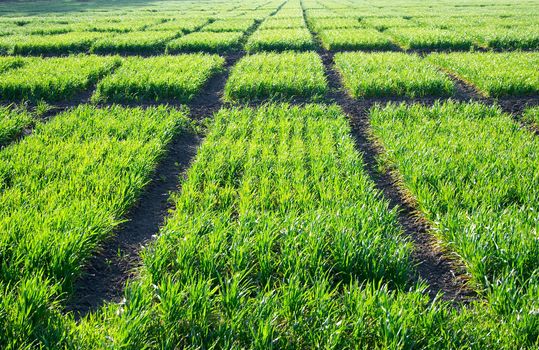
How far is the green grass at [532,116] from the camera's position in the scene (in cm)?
703

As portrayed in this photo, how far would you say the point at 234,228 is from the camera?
386 centimetres

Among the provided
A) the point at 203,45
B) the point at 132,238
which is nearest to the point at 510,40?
the point at 203,45

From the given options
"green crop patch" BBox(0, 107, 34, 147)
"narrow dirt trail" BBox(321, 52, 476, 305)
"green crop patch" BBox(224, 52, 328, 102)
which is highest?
"green crop patch" BBox(224, 52, 328, 102)

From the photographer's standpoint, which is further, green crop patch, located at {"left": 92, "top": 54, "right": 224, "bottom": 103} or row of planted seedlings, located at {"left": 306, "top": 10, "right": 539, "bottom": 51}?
row of planted seedlings, located at {"left": 306, "top": 10, "right": 539, "bottom": 51}

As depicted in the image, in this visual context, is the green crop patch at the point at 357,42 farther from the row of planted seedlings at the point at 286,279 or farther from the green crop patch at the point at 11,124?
the green crop patch at the point at 11,124

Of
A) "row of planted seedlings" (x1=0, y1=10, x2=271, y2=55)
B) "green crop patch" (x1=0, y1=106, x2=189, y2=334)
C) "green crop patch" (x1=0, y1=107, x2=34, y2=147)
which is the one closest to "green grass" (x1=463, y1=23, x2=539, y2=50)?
"row of planted seedlings" (x1=0, y1=10, x2=271, y2=55)

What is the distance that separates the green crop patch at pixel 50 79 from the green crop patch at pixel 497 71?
872 centimetres

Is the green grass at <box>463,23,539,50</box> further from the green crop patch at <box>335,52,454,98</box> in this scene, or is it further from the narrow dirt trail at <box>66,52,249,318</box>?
the narrow dirt trail at <box>66,52,249,318</box>

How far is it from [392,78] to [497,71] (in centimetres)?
251

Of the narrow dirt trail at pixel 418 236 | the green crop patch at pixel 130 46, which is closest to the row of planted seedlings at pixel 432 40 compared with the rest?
the green crop patch at pixel 130 46

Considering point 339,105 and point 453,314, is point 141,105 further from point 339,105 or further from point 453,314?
point 453,314

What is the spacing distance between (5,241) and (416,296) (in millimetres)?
3147

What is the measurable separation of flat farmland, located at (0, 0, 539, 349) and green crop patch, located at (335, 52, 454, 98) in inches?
2.3

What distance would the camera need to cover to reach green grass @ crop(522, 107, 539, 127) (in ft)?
23.1
